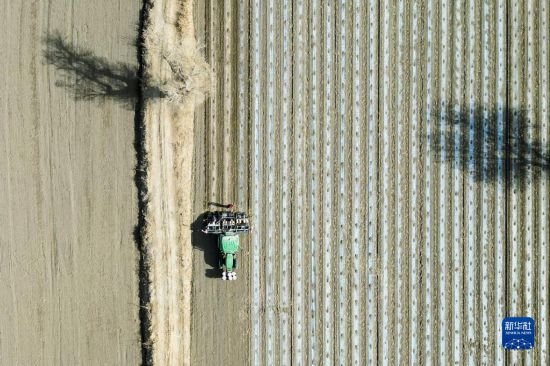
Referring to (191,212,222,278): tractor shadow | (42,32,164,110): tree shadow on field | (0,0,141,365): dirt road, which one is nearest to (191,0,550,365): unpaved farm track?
(191,212,222,278): tractor shadow

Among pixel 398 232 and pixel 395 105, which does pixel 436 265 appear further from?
pixel 395 105

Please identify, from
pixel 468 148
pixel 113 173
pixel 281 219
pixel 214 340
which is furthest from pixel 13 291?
pixel 468 148

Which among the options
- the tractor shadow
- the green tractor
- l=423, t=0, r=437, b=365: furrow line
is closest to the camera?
the green tractor

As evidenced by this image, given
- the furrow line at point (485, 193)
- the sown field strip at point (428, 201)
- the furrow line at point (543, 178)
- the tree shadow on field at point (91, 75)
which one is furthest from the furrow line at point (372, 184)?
the tree shadow on field at point (91, 75)

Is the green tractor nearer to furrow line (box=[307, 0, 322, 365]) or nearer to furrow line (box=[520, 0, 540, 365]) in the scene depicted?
furrow line (box=[307, 0, 322, 365])

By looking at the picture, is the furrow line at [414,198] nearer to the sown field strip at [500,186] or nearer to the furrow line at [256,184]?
the sown field strip at [500,186]

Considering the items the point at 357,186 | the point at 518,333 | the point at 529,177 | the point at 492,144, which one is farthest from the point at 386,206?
the point at 518,333

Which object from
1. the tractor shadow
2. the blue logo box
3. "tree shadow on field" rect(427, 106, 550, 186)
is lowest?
the blue logo box
